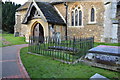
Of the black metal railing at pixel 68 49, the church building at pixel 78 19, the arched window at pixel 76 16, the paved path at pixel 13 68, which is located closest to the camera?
the paved path at pixel 13 68

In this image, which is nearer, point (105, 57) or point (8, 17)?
point (105, 57)

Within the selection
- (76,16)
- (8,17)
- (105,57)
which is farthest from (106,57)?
(8,17)

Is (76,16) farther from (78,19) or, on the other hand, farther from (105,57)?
(105,57)

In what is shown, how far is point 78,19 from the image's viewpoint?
14.8m

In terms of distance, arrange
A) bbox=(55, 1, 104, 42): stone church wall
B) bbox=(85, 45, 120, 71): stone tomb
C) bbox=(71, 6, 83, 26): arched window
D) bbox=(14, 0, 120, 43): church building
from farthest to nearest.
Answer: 1. bbox=(71, 6, 83, 26): arched window
2. bbox=(55, 1, 104, 42): stone church wall
3. bbox=(14, 0, 120, 43): church building
4. bbox=(85, 45, 120, 71): stone tomb

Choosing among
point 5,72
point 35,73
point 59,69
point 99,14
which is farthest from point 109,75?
point 99,14

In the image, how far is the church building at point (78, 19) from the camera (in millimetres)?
12195

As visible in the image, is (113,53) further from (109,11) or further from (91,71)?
(109,11)

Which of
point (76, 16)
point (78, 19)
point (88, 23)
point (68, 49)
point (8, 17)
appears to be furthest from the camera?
point (8, 17)

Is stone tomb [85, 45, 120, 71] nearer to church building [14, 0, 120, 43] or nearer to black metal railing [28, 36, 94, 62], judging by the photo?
black metal railing [28, 36, 94, 62]

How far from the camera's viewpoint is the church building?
12195 millimetres

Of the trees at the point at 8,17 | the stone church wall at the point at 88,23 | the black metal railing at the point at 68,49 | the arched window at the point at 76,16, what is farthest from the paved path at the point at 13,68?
the trees at the point at 8,17

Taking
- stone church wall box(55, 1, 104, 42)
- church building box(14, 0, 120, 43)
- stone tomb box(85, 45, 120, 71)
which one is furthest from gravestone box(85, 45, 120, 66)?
stone church wall box(55, 1, 104, 42)

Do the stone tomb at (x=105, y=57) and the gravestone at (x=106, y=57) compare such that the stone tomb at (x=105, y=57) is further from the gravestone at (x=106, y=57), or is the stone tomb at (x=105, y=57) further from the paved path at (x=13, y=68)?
the paved path at (x=13, y=68)
